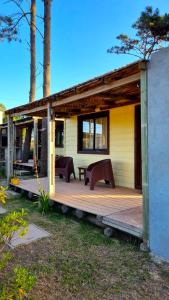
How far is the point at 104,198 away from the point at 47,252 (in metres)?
2.23

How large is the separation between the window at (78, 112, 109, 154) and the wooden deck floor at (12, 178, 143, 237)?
1.32m

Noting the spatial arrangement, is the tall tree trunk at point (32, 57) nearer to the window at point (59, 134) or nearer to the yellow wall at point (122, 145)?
the window at point (59, 134)

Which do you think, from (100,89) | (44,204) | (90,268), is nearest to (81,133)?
(44,204)

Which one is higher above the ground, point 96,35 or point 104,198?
point 96,35

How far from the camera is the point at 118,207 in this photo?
4.74m

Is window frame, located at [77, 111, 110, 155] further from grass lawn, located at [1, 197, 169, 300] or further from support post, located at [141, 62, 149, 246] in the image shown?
support post, located at [141, 62, 149, 246]

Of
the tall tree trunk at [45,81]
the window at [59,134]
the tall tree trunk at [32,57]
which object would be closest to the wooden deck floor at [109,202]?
the tall tree trunk at [45,81]

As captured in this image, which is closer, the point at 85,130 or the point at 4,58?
the point at 85,130

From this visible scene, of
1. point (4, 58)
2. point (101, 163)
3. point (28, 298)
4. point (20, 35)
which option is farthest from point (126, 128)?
point (4, 58)

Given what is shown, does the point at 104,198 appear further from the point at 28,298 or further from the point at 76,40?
the point at 76,40

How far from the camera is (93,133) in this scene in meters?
8.35

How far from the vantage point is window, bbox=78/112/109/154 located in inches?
307

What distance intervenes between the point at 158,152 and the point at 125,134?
370 cm

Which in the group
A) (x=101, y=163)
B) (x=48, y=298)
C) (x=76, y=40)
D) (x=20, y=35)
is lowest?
(x=48, y=298)
